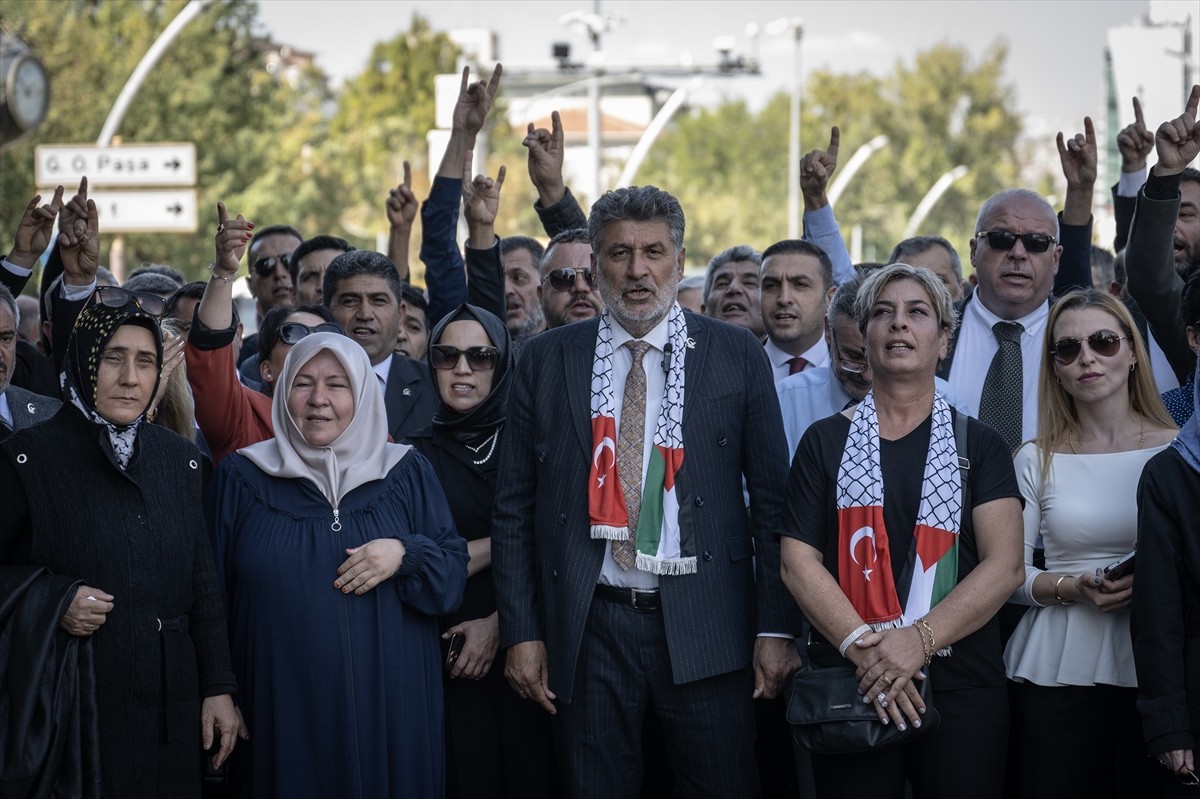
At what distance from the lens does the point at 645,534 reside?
467cm

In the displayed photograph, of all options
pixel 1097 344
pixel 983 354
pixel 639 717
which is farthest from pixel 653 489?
pixel 983 354

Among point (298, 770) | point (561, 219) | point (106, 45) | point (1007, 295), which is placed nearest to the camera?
point (298, 770)

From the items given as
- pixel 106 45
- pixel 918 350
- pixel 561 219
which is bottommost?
pixel 918 350

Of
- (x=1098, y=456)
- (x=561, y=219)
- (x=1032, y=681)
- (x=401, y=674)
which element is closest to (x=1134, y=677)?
(x=1032, y=681)

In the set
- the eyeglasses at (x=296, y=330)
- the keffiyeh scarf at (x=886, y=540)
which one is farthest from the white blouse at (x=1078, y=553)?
the eyeglasses at (x=296, y=330)

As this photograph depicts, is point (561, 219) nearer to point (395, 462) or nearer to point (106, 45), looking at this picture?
point (395, 462)

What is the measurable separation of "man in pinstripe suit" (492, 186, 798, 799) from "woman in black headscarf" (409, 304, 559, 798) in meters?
0.40

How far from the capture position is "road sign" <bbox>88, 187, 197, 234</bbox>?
13.2m

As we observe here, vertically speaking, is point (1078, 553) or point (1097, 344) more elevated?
point (1097, 344)

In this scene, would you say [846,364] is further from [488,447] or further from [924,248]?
[924,248]

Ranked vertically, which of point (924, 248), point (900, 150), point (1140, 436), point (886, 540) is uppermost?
point (900, 150)

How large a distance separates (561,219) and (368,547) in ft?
9.91

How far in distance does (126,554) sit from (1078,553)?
3.18m

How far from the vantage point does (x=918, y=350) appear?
4621 mm
